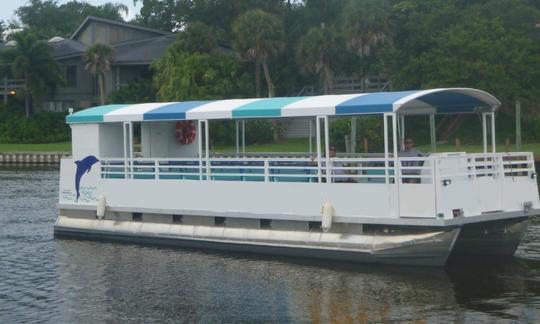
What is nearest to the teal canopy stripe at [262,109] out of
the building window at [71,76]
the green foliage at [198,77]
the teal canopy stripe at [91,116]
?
the teal canopy stripe at [91,116]

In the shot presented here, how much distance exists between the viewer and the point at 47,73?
7481 cm

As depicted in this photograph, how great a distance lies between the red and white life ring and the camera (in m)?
25.9

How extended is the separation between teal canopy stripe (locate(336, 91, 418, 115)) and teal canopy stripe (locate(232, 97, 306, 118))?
1671 mm

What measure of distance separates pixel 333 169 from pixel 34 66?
57.6 meters

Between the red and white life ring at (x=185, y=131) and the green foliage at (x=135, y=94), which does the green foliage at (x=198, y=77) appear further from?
the red and white life ring at (x=185, y=131)

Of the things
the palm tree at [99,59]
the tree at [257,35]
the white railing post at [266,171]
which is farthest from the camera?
the palm tree at [99,59]

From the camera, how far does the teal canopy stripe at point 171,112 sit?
75.3ft

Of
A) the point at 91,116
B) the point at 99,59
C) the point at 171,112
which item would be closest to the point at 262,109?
the point at 171,112

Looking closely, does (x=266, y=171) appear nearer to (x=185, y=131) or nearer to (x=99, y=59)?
(x=185, y=131)

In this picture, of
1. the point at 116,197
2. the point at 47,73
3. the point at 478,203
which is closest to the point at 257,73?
the point at 47,73

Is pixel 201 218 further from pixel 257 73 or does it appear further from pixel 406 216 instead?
pixel 257 73

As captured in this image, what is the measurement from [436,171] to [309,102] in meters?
3.89

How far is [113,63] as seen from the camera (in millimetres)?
74438

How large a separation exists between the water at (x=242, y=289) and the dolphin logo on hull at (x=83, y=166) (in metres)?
2.07
